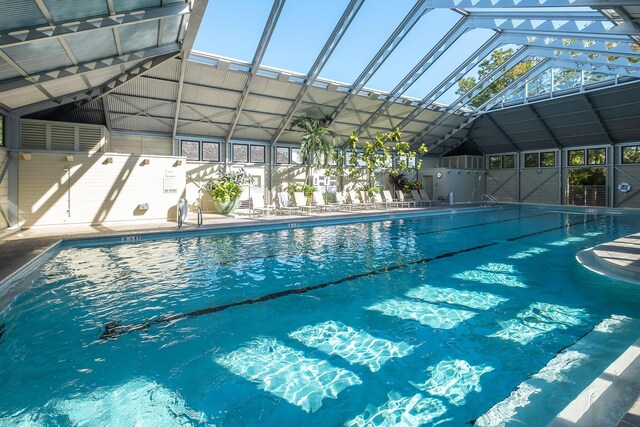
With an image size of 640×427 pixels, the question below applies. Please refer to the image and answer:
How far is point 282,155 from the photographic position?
17.3 m

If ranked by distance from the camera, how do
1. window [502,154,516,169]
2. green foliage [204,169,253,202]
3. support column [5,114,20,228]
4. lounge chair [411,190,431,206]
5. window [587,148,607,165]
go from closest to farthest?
support column [5,114,20,228]
green foliage [204,169,253,202]
window [587,148,607,165]
lounge chair [411,190,431,206]
window [502,154,516,169]

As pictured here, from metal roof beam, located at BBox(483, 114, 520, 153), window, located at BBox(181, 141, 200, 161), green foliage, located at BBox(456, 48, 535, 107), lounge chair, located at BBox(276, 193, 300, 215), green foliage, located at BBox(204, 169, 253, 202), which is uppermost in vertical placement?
green foliage, located at BBox(456, 48, 535, 107)

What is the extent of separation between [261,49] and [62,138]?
20.8 feet

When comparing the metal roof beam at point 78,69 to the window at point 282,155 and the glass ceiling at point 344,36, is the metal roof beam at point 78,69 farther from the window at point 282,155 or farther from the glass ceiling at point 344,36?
the window at point 282,155

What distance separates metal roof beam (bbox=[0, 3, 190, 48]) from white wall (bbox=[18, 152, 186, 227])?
4.77 m

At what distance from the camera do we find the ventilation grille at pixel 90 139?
10.4 meters

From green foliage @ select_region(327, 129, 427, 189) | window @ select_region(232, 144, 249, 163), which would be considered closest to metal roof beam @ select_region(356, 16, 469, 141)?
green foliage @ select_region(327, 129, 427, 189)

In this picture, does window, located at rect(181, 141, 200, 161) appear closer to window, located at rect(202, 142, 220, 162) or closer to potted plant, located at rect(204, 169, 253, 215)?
window, located at rect(202, 142, 220, 162)

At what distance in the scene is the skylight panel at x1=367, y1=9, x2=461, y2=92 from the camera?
1113 centimetres

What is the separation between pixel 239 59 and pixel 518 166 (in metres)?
18.0

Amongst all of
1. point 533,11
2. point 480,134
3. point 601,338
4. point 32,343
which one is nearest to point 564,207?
point 480,134

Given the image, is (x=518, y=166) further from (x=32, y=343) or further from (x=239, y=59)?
(x=32, y=343)

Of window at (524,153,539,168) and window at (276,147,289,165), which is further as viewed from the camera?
window at (524,153,539,168)

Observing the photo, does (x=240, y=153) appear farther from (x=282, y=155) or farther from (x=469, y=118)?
(x=469, y=118)
